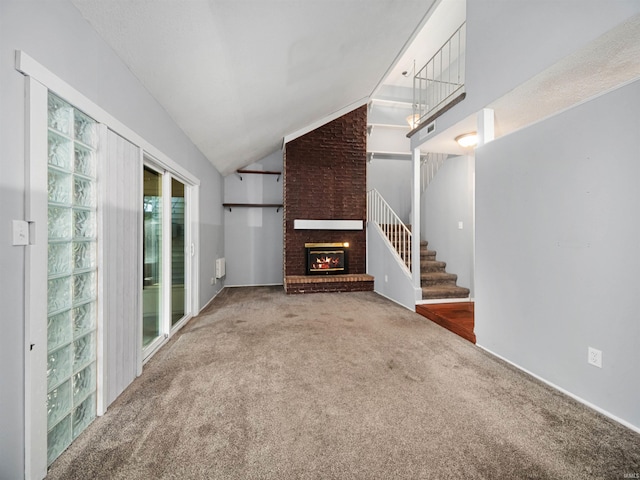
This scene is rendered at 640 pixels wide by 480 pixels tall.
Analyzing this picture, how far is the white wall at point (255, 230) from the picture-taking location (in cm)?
634

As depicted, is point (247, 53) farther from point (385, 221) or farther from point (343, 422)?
point (385, 221)

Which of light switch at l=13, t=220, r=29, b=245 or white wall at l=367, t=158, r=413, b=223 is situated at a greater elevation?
white wall at l=367, t=158, r=413, b=223

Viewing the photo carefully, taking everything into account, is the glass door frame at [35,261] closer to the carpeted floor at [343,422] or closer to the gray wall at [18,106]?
the gray wall at [18,106]

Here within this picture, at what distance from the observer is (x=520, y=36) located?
234 cm

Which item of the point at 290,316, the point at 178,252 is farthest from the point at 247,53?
the point at 290,316

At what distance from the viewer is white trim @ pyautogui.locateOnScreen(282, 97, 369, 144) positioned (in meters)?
5.80

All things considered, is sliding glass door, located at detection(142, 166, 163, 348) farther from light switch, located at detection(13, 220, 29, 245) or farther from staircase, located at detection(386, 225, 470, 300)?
staircase, located at detection(386, 225, 470, 300)

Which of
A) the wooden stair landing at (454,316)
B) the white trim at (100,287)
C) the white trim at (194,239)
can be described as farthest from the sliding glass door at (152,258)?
the wooden stair landing at (454,316)

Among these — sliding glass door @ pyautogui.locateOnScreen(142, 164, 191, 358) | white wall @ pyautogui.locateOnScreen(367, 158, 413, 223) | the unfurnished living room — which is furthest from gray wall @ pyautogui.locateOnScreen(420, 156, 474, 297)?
sliding glass door @ pyautogui.locateOnScreen(142, 164, 191, 358)

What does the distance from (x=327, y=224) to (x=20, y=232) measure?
191 inches

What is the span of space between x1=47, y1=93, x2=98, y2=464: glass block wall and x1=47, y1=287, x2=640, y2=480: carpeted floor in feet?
0.63

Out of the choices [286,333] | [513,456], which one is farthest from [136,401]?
[513,456]

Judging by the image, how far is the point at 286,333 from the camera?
3291 millimetres

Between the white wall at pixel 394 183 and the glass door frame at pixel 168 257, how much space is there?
4.52 m
